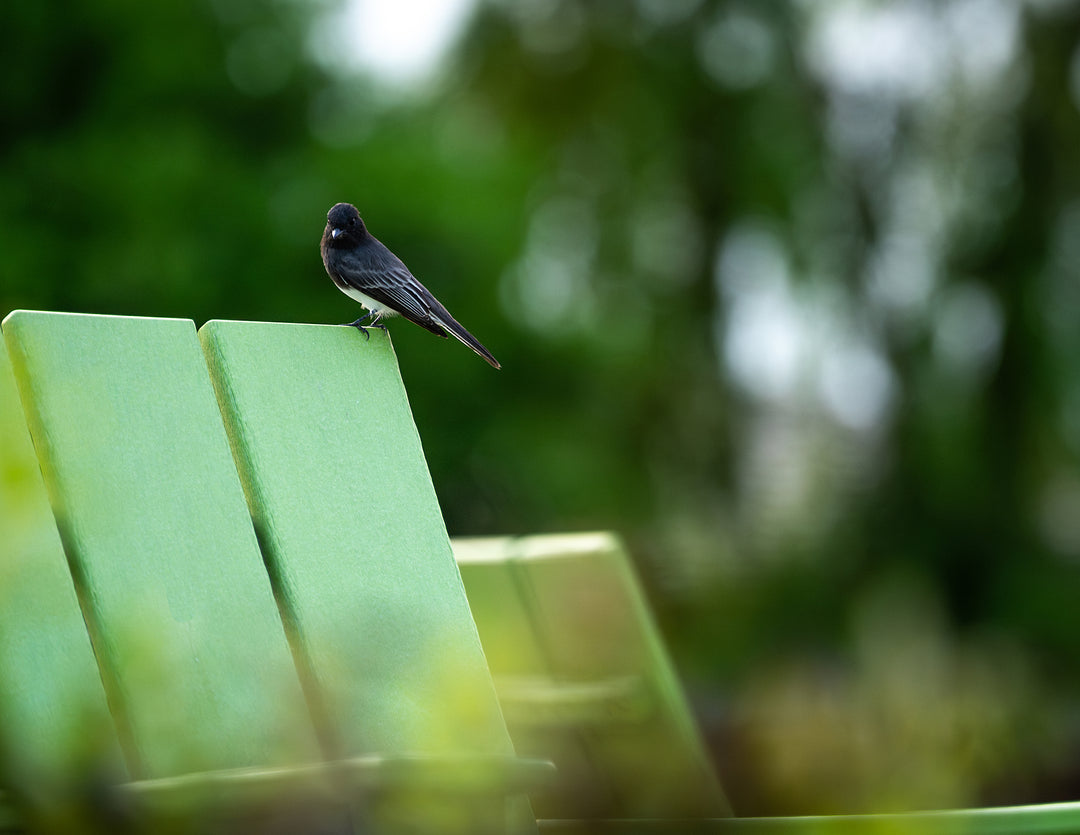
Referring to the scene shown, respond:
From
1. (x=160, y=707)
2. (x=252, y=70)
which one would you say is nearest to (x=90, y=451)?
(x=160, y=707)

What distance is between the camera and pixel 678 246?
1407 cm

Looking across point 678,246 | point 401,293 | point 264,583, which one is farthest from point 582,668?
point 678,246

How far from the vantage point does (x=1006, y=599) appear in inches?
465

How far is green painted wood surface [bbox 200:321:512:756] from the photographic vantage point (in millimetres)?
2051

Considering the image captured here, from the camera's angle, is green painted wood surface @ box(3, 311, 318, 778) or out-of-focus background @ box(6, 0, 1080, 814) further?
out-of-focus background @ box(6, 0, 1080, 814)

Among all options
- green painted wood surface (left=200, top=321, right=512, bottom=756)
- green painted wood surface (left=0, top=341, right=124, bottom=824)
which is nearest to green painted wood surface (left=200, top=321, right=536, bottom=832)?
green painted wood surface (left=200, top=321, right=512, bottom=756)

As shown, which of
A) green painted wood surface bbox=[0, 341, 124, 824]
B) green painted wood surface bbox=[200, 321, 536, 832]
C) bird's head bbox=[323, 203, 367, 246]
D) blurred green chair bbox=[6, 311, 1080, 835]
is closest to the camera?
blurred green chair bbox=[6, 311, 1080, 835]

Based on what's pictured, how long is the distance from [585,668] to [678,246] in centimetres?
1106

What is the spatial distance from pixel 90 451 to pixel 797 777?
125 cm

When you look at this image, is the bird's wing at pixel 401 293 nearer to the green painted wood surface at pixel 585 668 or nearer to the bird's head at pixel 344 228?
the bird's head at pixel 344 228

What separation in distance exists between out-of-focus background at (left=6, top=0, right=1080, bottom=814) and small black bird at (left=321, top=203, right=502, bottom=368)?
23.9 ft

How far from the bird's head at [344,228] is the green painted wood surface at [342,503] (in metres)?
1.05

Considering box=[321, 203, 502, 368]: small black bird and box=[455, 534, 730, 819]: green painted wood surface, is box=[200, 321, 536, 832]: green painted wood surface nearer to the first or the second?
box=[321, 203, 502, 368]: small black bird

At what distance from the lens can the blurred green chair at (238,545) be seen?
1.66 metres
